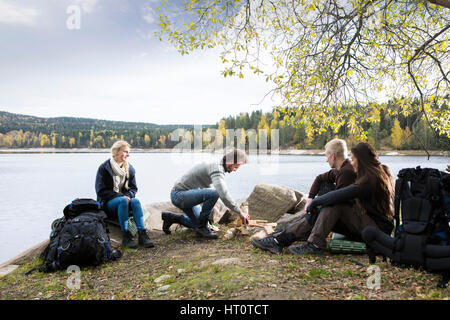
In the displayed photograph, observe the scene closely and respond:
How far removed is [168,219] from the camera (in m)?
6.10

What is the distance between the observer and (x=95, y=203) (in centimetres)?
507

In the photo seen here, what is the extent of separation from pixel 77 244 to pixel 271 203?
4171 millimetres

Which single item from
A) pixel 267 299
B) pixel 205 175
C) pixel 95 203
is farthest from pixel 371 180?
pixel 95 203

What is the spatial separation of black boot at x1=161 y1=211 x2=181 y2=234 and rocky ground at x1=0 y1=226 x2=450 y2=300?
848mm

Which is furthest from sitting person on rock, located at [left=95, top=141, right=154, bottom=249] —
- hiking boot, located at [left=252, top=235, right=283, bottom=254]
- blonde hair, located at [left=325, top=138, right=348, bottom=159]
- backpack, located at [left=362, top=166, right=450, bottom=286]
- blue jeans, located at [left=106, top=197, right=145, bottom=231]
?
backpack, located at [left=362, top=166, right=450, bottom=286]

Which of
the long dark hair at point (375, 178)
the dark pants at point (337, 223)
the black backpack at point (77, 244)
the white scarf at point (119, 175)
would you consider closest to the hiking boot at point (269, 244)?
the dark pants at point (337, 223)

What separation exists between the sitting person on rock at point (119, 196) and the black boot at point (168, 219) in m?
0.61

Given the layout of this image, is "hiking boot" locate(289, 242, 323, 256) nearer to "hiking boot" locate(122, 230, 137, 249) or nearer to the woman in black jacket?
the woman in black jacket

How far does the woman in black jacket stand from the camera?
390cm

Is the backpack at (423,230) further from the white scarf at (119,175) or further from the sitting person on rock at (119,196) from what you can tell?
the white scarf at (119,175)

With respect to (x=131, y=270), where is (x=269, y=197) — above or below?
above

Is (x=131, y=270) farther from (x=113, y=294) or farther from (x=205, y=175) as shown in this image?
(x=205, y=175)

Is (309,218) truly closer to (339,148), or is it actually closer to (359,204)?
(359,204)
